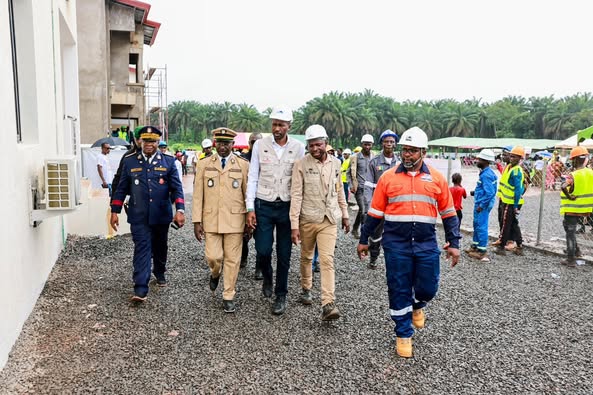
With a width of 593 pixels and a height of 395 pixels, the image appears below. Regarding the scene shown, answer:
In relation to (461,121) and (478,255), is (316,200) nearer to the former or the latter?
(478,255)

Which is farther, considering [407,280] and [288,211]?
[288,211]

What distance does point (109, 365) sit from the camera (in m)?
3.73

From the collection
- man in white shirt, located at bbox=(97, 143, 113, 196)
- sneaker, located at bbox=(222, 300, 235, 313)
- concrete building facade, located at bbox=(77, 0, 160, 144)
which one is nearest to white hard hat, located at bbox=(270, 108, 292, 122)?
sneaker, located at bbox=(222, 300, 235, 313)

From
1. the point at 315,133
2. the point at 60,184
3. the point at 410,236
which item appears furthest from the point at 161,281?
the point at 410,236

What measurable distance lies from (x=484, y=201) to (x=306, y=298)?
4001 millimetres

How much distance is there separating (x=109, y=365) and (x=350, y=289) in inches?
122

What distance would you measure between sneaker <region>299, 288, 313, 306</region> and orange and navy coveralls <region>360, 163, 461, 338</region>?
1350 mm

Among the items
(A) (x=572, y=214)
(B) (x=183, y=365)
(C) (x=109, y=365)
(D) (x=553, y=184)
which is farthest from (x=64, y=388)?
(D) (x=553, y=184)

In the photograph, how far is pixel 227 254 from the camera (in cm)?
508

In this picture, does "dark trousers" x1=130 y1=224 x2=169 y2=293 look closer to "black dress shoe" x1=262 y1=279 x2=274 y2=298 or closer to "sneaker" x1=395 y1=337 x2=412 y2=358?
"black dress shoe" x1=262 y1=279 x2=274 y2=298

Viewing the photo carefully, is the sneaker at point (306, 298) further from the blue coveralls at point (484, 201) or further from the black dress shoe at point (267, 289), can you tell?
the blue coveralls at point (484, 201)

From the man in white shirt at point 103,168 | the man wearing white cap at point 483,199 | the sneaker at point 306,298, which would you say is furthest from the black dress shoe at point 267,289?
the man in white shirt at point 103,168

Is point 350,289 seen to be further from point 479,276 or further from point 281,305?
point 479,276

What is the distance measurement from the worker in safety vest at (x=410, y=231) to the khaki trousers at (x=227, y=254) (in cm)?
169
